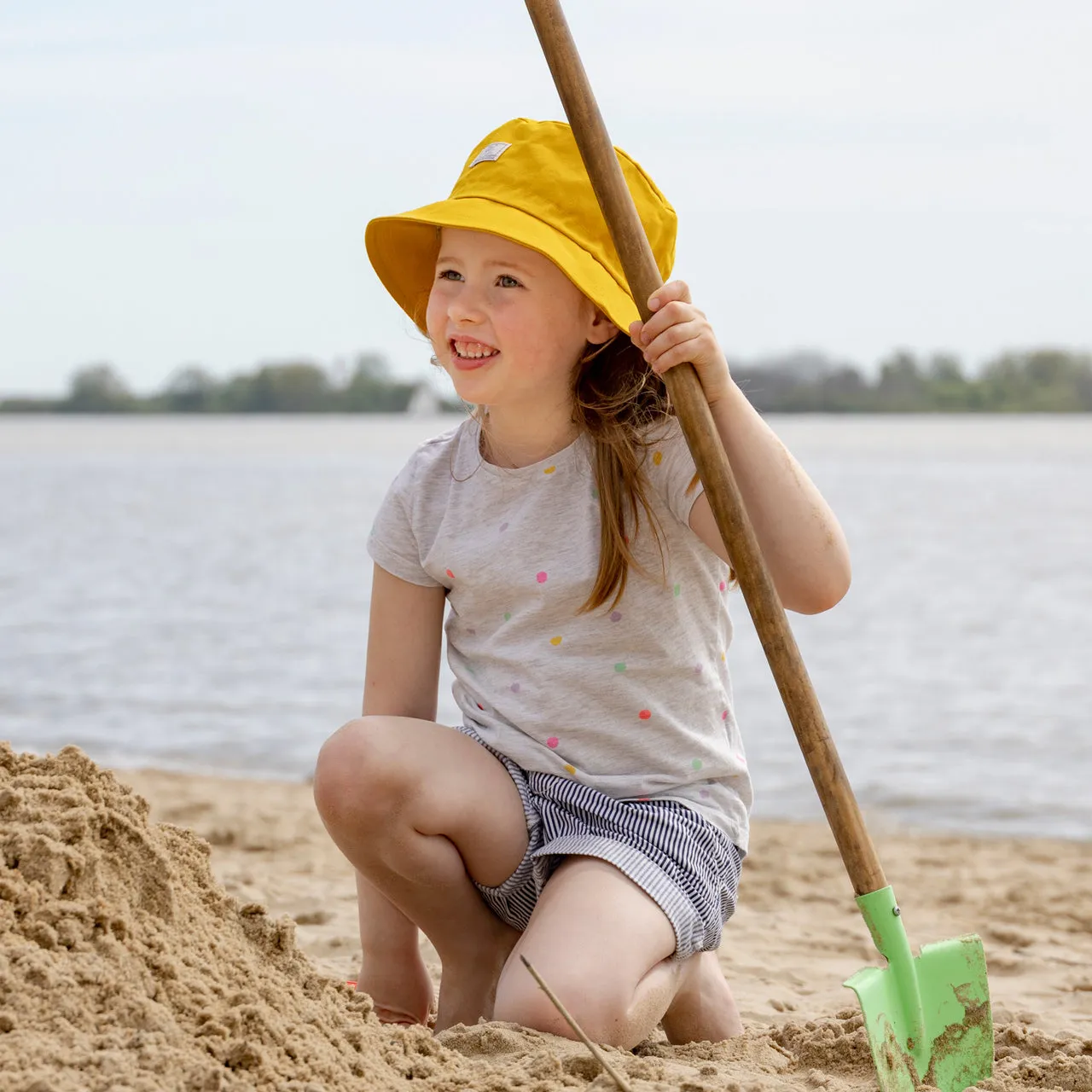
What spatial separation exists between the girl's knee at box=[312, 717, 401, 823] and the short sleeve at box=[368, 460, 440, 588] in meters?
0.38

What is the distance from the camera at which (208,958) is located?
1755 millimetres

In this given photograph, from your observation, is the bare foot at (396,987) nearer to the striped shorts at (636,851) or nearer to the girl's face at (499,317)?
the striped shorts at (636,851)

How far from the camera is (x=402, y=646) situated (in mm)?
2621

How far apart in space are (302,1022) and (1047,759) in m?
4.59

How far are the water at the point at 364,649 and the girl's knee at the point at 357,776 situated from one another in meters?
3.01

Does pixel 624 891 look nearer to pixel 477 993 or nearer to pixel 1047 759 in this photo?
pixel 477 993

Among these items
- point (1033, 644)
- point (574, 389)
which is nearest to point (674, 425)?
point (574, 389)

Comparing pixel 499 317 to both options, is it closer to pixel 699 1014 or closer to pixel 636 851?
pixel 636 851

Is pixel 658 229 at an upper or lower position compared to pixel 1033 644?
upper

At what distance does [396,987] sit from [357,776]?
461 millimetres

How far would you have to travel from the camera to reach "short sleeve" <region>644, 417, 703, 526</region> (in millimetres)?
2344

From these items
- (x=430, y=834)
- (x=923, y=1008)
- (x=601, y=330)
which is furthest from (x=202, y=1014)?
(x=601, y=330)

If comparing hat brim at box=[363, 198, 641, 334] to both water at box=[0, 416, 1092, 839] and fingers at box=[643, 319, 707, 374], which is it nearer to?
fingers at box=[643, 319, 707, 374]

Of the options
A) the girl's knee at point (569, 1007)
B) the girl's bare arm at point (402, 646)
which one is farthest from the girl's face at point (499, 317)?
the girl's knee at point (569, 1007)
